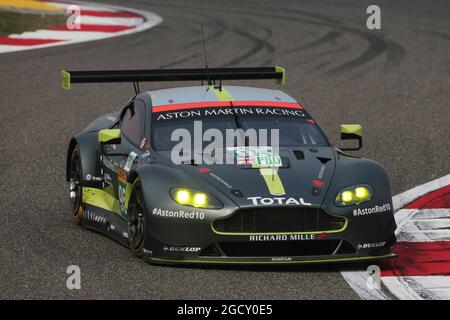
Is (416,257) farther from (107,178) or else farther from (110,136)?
(107,178)

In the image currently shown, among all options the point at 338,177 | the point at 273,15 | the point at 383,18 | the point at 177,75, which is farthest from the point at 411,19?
the point at 338,177

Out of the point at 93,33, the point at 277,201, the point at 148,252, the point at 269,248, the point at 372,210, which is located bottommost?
the point at 93,33

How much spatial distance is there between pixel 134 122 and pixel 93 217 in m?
0.90

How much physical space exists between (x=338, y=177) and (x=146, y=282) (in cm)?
169

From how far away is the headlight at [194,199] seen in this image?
28.8ft

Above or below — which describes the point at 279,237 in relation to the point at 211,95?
below

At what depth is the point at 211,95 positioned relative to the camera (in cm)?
1065

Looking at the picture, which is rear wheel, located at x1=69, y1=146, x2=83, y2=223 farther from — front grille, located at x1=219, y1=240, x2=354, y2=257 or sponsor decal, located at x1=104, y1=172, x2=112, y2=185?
front grille, located at x1=219, y1=240, x2=354, y2=257

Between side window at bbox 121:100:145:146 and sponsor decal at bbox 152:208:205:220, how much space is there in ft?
4.54

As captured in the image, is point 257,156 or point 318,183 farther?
point 257,156

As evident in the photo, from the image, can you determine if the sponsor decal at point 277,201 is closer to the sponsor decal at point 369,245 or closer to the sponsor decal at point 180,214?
the sponsor decal at point 180,214

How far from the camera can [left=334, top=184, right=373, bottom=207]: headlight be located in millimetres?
8922

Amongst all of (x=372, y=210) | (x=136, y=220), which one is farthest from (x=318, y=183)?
(x=136, y=220)

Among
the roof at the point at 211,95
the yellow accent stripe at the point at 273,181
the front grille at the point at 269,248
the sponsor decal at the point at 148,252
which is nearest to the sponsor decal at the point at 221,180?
the yellow accent stripe at the point at 273,181
